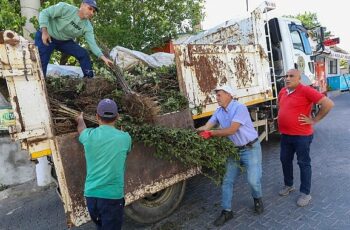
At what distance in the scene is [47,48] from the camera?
4051mm

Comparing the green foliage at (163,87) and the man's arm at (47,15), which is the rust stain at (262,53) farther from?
the man's arm at (47,15)

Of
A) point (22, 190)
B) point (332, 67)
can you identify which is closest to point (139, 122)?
point (22, 190)

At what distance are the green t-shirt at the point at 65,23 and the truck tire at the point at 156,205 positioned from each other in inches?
72.7

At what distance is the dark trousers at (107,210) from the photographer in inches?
103

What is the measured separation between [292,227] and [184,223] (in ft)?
3.92

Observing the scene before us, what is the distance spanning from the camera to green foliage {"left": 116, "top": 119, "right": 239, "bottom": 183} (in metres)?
3.24

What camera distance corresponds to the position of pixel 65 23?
399 centimetres

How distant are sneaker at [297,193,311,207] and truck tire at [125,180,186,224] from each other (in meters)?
1.44

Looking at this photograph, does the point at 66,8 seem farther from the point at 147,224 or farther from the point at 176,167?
the point at 147,224

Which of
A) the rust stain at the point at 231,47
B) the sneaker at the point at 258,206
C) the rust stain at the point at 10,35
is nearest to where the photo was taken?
the rust stain at the point at 10,35

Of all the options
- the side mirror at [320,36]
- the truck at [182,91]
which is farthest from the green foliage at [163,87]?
the side mirror at [320,36]

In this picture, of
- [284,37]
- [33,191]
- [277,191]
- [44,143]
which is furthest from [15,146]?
[284,37]

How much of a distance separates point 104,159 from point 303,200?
8.79 feet

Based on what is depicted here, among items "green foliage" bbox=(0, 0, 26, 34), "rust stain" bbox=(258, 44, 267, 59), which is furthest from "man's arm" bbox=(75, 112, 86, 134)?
"green foliage" bbox=(0, 0, 26, 34)
